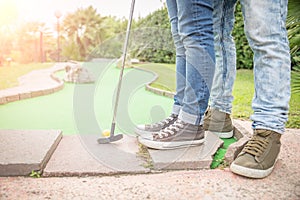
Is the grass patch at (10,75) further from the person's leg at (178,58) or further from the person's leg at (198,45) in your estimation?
the person's leg at (198,45)

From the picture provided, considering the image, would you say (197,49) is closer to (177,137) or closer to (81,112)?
(177,137)

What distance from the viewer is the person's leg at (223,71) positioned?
5.42 ft

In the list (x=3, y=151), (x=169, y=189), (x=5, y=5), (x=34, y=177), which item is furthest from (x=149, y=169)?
(x=5, y=5)

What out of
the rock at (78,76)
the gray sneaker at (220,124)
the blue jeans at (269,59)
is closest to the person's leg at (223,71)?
the gray sneaker at (220,124)

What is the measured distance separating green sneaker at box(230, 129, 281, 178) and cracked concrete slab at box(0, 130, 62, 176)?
75 cm

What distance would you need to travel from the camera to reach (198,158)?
1.32m

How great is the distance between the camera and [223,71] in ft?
5.54

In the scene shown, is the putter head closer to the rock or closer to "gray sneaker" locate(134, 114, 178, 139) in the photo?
"gray sneaker" locate(134, 114, 178, 139)

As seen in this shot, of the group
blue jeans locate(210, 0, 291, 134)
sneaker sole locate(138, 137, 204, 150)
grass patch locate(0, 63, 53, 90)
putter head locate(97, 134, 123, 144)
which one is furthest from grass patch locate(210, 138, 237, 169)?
grass patch locate(0, 63, 53, 90)

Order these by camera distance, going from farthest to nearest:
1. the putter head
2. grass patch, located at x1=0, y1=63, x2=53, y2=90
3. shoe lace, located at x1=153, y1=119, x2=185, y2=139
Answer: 1. grass patch, located at x1=0, y1=63, x2=53, y2=90
2. the putter head
3. shoe lace, located at x1=153, y1=119, x2=185, y2=139

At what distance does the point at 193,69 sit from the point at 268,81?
301 mm

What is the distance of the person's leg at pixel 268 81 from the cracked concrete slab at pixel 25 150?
2.46ft

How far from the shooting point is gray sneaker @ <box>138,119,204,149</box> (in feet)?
4.64

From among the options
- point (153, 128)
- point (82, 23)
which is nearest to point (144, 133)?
point (153, 128)
